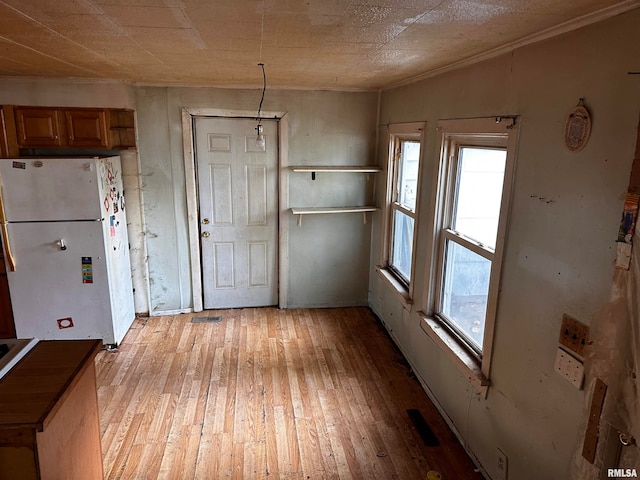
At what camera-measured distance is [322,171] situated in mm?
4312

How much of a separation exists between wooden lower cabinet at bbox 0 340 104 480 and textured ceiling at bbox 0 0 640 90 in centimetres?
134

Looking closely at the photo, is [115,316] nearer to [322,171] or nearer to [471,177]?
[322,171]

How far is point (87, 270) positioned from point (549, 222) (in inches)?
136

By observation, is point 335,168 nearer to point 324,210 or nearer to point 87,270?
point 324,210

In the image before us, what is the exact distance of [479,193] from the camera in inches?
101

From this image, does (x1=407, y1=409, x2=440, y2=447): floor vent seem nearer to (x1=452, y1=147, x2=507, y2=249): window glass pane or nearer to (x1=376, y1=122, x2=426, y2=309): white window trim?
(x1=376, y1=122, x2=426, y2=309): white window trim

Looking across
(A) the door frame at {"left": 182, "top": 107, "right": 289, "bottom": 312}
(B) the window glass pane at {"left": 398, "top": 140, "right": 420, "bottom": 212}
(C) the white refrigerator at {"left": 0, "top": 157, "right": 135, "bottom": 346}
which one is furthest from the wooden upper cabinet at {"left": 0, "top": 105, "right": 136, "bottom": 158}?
(B) the window glass pane at {"left": 398, "top": 140, "right": 420, "bottom": 212}

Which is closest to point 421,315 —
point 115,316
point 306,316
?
point 306,316

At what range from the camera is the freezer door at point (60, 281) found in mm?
3426

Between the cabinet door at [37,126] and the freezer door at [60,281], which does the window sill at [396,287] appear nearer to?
the freezer door at [60,281]

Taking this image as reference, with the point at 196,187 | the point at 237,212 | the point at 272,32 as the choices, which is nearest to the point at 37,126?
the point at 196,187

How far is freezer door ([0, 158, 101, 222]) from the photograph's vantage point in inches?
129

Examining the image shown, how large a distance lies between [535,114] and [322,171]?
8.60 ft

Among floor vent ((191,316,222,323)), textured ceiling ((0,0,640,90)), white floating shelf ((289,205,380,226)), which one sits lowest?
floor vent ((191,316,222,323))
